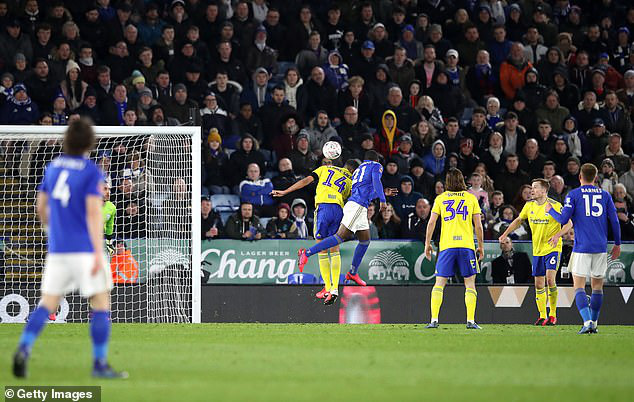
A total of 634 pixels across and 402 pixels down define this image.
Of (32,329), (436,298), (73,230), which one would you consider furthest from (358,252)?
(32,329)

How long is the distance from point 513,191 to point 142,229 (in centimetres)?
776

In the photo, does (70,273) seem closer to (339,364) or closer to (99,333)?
(99,333)

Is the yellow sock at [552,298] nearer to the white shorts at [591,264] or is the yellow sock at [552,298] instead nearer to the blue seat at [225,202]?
the white shorts at [591,264]

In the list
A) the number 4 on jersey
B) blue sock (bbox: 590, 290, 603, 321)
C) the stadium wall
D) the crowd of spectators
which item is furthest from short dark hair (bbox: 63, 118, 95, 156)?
the stadium wall

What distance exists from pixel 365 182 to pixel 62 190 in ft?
26.1

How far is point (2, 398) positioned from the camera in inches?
277

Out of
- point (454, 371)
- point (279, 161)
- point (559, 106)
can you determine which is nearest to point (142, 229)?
point (279, 161)

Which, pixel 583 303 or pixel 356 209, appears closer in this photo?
pixel 583 303

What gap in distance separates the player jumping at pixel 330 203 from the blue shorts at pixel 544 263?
336 cm

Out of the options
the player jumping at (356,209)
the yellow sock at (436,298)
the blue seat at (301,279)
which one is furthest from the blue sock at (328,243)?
the blue seat at (301,279)

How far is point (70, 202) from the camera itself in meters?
7.53

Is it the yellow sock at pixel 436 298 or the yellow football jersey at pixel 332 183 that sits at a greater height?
the yellow football jersey at pixel 332 183

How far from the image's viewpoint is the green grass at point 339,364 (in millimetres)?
7285

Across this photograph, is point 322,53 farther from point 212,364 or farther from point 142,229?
point 212,364
